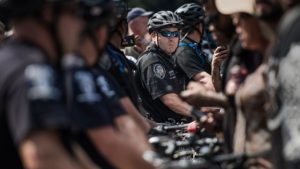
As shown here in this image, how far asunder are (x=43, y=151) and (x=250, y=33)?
2.18 meters

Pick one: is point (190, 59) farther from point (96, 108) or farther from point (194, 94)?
point (96, 108)

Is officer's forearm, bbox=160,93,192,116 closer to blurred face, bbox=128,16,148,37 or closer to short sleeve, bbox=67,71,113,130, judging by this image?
blurred face, bbox=128,16,148,37

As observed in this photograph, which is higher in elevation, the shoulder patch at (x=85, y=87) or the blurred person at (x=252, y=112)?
the shoulder patch at (x=85, y=87)

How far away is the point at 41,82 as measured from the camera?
5.38 m

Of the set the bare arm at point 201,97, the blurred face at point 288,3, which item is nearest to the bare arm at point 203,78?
the bare arm at point 201,97

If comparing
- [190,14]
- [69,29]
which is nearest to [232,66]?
[69,29]

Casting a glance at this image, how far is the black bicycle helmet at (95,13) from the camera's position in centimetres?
620

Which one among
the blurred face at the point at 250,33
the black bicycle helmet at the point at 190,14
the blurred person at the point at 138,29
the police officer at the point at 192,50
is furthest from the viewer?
the blurred person at the point at 138,29

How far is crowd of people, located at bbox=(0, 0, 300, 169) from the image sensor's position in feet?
17.7

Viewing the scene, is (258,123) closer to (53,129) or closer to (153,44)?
(53,129)

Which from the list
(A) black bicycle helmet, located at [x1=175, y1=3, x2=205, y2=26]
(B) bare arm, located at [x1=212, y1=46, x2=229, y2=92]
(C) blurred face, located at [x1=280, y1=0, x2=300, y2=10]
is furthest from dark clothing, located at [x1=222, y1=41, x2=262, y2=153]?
(A) black bicycle helmet, located at [x1=175, y1=3, x2=205, y2=26]

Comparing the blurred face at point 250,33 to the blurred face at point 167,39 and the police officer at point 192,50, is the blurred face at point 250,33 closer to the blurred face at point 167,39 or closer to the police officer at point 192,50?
the police officer at point 192,50

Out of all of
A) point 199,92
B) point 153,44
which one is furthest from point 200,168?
point 153,44

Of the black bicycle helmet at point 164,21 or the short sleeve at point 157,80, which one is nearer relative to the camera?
the short sleeve at point 157,80
